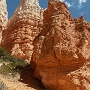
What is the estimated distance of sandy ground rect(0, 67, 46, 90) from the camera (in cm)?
1347

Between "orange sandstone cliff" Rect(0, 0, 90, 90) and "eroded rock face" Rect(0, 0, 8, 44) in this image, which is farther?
"eroded rock face" Rect(0, 0, 8, 44)

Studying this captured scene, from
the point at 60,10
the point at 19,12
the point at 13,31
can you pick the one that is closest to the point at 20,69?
the point at 60,10

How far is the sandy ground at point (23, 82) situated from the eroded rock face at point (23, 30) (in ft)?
35.5

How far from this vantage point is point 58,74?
13766 mm

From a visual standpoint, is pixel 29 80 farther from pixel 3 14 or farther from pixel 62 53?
pixel 3 14

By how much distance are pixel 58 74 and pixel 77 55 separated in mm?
1417

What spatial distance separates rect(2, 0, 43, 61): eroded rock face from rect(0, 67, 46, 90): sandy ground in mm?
10823

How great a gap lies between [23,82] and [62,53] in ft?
8.87

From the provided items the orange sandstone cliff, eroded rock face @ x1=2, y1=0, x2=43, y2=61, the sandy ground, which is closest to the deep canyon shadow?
the sandy ground

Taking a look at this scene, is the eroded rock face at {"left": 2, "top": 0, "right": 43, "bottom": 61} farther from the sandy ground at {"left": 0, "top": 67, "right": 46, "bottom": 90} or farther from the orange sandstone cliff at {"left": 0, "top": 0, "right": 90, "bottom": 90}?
the sandy ground at {"left": 0, "top": 67, "right": 46, "bottom": 90}

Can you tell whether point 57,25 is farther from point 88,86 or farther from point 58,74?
point 88,86

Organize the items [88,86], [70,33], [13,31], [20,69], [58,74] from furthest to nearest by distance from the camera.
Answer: [13,31] < [20,69] < [70,33] < [58,74] < [88,86]

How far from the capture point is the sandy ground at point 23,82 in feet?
44.2

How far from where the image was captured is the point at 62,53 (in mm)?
14070
